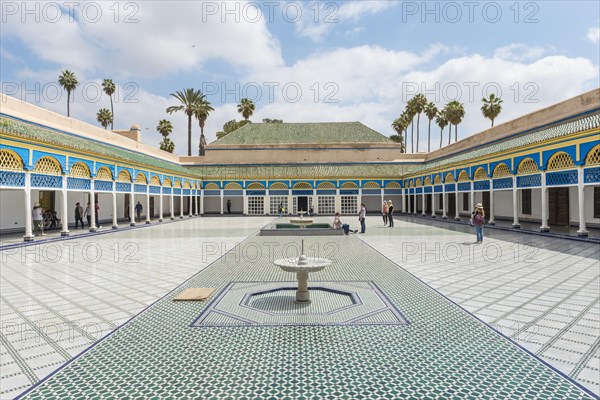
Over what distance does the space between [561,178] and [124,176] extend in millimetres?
23957

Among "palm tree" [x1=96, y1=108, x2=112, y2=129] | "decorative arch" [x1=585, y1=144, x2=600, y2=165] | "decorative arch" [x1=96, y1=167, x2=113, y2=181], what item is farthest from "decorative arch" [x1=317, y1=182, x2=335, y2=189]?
"palm tree" [x1=96, y1=108, x2=112, y2=129]

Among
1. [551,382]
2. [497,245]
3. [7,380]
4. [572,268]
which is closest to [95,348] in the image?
[7,380]

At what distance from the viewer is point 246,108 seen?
5709 cm

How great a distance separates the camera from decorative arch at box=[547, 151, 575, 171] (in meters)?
15.1

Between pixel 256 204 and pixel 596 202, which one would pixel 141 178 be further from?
pixel 596 202

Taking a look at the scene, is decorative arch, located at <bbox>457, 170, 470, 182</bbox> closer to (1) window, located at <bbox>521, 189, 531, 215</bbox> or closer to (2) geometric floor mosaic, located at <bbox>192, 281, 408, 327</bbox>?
(1) window, located at <bbox>521, 189, 531, 215</bbox>

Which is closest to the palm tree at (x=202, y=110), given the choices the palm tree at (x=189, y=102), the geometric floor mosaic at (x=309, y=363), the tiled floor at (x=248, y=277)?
the palm tree at (x=189, y=102)

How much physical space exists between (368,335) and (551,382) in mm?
2032

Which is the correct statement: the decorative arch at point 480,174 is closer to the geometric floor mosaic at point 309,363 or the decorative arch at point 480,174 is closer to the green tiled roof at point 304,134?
the geometric floor mosaic at point 309,363

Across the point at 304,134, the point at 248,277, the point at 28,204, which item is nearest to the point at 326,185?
the point at 304,134

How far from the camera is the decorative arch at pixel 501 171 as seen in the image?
64.3ft

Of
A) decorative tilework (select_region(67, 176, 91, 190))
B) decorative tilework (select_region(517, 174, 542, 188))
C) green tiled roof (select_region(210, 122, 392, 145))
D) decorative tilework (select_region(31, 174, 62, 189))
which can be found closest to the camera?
decorative tilework (select_region(31, 174, 62, 189))

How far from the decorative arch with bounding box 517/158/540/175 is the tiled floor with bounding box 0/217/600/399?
4895 millimetres

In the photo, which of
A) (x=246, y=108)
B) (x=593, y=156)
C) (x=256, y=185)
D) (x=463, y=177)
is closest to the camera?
(x=593, y=156)
